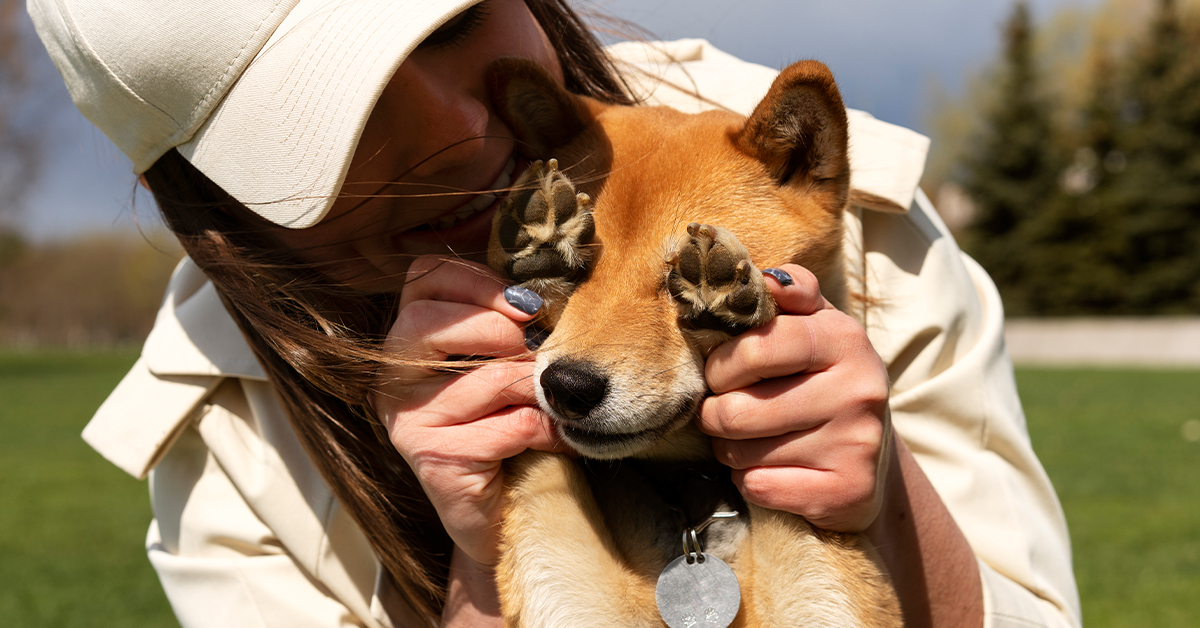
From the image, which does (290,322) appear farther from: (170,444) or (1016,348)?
(1016,348)

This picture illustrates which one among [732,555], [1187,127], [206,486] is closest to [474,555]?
[732,555]

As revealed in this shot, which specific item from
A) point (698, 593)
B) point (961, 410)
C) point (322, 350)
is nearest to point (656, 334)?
point (698, 593)

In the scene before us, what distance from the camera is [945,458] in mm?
2484

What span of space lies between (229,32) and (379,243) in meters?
0.62

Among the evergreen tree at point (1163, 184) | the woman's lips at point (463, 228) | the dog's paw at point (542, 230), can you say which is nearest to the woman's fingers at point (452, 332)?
the dog's paw at point (542, 230)

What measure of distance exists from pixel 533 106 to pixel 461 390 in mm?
777

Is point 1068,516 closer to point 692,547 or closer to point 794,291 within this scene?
point 692,547

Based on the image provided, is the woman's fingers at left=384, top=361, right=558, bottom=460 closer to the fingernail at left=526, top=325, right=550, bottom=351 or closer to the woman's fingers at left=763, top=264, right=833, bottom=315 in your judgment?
the fingernail at left=526, top=325, right=550, bottom=351

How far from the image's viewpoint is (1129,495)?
9312 mm

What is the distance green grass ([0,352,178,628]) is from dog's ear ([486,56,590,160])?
17.4 feet

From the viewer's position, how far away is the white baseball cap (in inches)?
76.2

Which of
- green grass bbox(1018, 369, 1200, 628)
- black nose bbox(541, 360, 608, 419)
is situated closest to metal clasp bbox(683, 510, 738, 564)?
black nose bbox(541, 360, 608, 419)

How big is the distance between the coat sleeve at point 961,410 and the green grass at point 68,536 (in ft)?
18.4

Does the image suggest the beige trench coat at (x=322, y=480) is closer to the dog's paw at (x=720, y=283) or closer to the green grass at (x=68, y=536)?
the dog's paw at (x=720, y=283)
